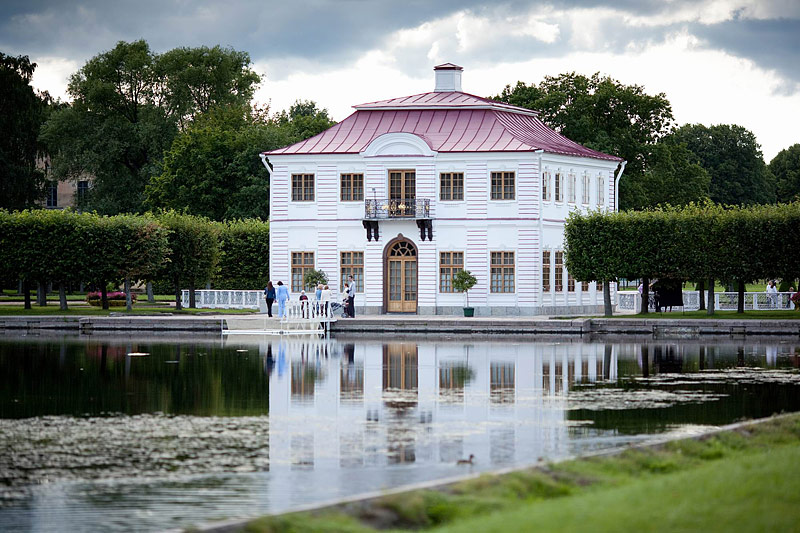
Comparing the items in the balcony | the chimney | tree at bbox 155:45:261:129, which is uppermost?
tree at bbox 155:45:261:129

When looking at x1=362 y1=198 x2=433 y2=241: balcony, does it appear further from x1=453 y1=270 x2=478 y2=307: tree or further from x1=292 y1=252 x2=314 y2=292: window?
x1=292 y1=252 x2=314 y2=292: window

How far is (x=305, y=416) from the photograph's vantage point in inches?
758

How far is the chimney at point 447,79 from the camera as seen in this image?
2218 inches

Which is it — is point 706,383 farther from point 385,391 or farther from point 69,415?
point 69,415

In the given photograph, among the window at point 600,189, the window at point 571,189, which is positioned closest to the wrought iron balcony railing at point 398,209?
the window at point 571,189

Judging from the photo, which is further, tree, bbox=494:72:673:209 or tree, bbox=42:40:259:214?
tree, bbox=42:40:259:214

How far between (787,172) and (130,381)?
84.9m

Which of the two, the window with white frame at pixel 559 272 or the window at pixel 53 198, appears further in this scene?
the window at pixel 53 198

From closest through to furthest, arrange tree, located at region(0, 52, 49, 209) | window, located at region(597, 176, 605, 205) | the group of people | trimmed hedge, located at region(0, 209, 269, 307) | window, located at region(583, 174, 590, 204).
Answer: the group of people → trimmed hedge, located at region(0, 209, 269, 307) → window, located at region(583, 174, 590, 204) → window, located at region(597, 176, 605, 205) → tree, located at region(0, 52, 49, 209)

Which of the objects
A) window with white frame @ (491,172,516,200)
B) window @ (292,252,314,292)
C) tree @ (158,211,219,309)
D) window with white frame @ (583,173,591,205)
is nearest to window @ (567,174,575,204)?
window with white frame @ (583,173,591,205)

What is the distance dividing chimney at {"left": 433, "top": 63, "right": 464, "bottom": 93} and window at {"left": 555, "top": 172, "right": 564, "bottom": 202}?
7200 mm

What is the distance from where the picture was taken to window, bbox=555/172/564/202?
171ft

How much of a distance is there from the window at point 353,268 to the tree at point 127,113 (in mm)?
29716

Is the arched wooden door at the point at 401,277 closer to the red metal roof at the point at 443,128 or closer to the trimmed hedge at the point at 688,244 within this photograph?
the red metal roof at the point at 443,128
